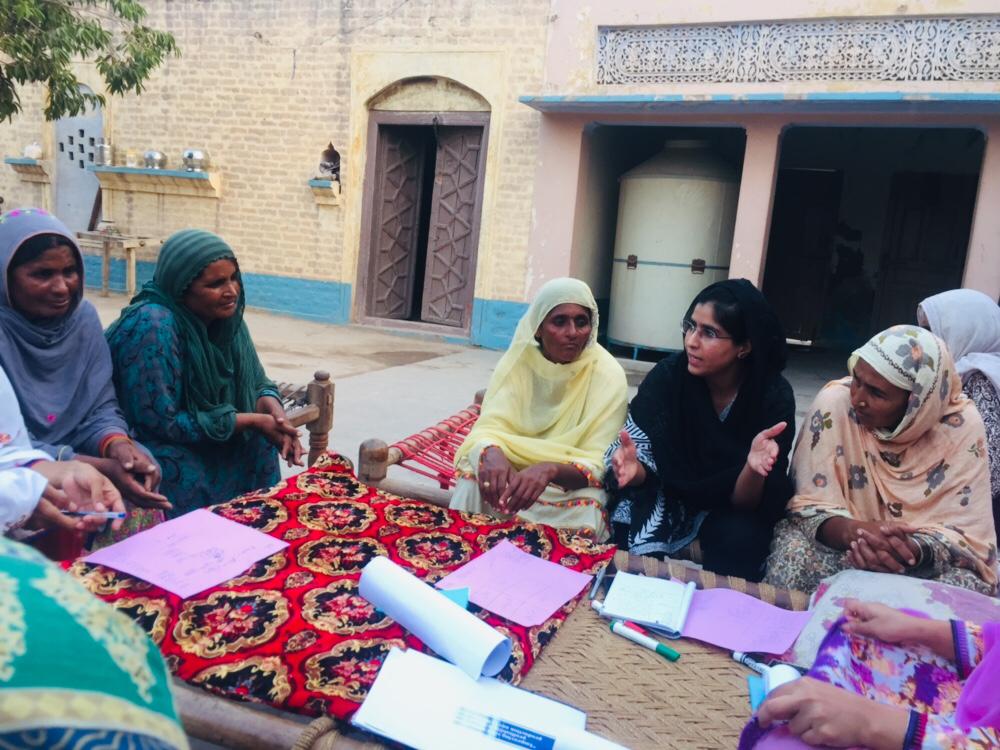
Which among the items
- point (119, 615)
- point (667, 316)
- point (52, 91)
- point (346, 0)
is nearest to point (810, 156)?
point (667, 316)

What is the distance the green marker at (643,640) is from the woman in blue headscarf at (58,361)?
1.19m

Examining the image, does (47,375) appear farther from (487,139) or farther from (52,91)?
(487,139)

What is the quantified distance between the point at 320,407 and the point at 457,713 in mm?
2030

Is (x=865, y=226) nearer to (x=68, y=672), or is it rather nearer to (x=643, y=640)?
(x=643, y=640)

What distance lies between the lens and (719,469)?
2383 millimetres

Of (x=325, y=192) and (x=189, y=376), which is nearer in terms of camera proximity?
(x=189, y=376)

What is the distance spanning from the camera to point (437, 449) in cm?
328

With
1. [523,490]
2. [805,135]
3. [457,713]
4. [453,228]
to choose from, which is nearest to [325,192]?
[453,228]

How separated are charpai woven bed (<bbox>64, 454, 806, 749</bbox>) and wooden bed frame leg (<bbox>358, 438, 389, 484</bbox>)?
2.05 ft

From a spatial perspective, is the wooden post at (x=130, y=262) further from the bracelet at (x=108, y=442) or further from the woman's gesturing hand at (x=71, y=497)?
the woman's gesturing hand at (x=71, y=497)

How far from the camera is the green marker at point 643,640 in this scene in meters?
1.58

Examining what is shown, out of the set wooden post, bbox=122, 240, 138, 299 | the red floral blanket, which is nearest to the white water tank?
wooden post, bbox=122, 240, 138, 299

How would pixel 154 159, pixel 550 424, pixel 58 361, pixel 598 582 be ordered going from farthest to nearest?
pixel 154 159, pixel 550 424, pixel 58 361, pixel 598 582

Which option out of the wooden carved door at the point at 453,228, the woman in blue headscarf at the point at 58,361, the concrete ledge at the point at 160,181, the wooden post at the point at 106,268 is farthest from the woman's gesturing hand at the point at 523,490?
the wooden post at the point at 106,268
